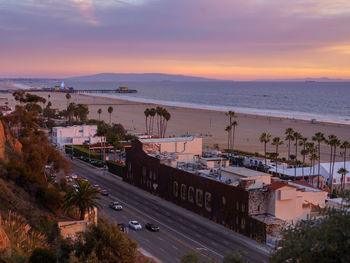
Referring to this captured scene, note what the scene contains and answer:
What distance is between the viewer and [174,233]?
33781 millimetres

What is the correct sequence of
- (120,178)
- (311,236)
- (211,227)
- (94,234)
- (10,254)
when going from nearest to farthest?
(311,236)
(10,254)
(94,234)
(211,227)
(120,178)

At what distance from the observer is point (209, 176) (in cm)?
3972

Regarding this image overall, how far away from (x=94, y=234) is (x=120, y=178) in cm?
3617

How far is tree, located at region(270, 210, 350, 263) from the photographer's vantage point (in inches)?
379

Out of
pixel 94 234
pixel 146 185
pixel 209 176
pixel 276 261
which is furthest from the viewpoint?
pixel 146 185

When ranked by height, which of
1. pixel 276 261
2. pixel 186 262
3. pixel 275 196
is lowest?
pixel 275 196

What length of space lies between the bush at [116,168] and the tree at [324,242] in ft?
151

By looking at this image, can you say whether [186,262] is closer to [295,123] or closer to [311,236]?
[311,236]

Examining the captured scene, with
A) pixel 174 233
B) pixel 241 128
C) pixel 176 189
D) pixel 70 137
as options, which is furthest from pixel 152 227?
pixel 241 128

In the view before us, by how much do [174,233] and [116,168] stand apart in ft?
84.1

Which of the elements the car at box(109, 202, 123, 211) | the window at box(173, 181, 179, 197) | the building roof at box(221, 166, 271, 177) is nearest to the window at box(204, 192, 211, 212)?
the building roof at box(221, 166, 271, 177)

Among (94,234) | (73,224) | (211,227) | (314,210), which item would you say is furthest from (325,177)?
(94,234)

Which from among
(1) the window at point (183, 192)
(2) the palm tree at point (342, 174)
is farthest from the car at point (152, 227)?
(2) the palm tree at point (342, 174)

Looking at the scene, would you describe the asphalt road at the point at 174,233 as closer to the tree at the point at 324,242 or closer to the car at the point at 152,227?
the car at the point at 152,227
